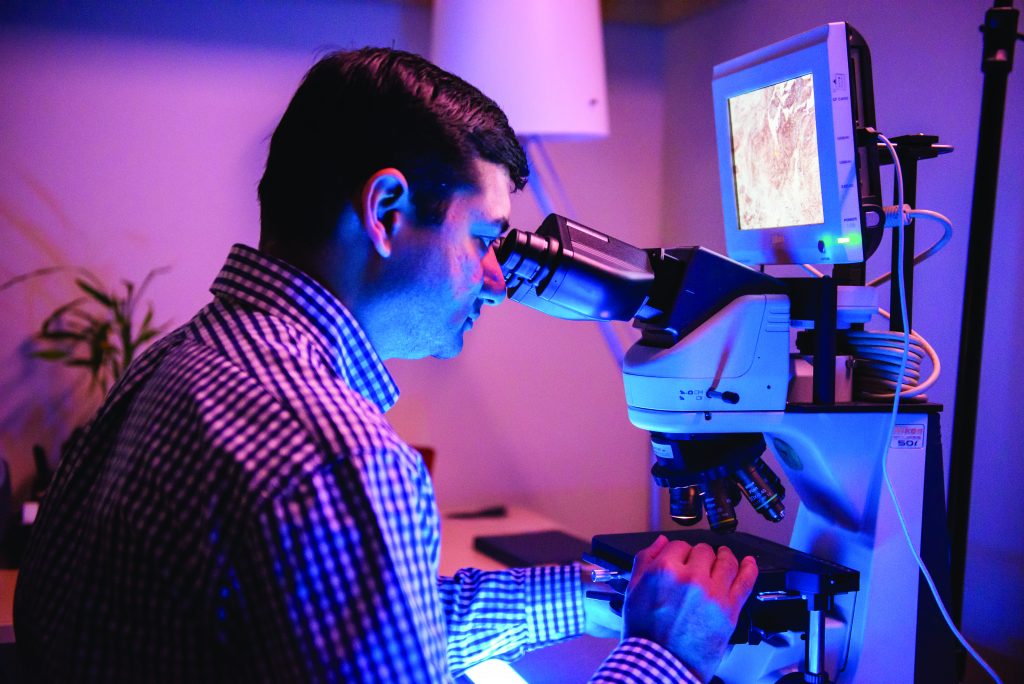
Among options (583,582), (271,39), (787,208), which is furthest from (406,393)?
(787,208)

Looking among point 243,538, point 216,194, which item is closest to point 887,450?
point 243,538

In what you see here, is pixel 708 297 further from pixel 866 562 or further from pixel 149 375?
pixel 149 375

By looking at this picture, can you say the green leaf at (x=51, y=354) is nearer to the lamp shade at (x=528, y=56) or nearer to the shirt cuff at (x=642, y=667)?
the lamp shade at (x=528, y=56)

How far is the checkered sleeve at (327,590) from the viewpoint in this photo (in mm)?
617

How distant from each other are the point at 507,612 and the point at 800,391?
0.45 meters

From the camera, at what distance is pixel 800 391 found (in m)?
1.07

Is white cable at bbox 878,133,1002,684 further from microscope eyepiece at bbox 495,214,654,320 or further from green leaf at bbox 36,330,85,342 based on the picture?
green leaf at bbox 36,330,85,342

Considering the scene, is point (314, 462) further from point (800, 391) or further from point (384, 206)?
point (800, 391)

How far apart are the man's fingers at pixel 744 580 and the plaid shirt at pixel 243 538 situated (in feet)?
0.53

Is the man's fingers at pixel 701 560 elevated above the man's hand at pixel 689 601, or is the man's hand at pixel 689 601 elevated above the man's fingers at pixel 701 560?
the man's fingers at pixel 701 560

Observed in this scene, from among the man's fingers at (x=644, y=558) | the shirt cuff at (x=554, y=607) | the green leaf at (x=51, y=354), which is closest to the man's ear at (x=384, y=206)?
the man's fingers at (x=644, y=558)

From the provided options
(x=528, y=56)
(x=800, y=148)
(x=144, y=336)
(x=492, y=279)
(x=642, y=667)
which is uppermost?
(x=528, y=56)

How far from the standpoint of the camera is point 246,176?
2242mm

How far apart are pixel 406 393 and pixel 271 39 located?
37.3 inches
